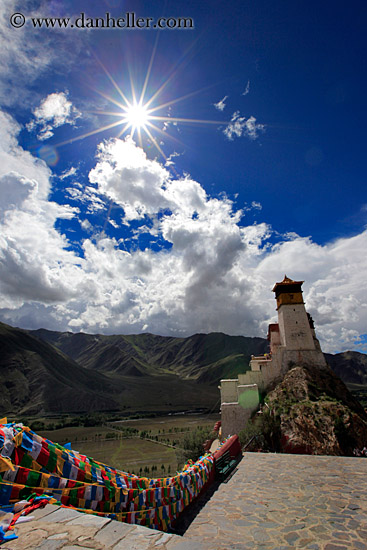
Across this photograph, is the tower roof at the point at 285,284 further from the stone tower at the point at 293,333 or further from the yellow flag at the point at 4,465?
the yellow flag at the point at 4,465

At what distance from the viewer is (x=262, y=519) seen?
5.29m

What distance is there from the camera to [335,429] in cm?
2416

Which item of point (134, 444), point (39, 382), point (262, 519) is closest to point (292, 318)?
point (262, 519)

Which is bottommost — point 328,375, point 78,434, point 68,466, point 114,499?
point 78,434

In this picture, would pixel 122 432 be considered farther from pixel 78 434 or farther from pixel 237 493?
pixel 237 493

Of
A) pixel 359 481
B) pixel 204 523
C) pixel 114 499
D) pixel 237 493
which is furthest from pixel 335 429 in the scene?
pixel 114 499

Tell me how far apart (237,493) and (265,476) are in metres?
1.58

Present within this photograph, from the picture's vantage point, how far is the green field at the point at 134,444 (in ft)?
119

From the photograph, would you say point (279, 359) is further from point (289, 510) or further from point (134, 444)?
point (134, 444)

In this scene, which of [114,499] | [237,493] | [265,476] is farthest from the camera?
[265,476]

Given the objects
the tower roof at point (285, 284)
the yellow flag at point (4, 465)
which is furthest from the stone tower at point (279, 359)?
the yellow flag at point (4, 465)

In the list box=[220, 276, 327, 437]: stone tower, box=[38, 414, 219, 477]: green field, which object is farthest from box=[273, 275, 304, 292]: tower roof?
box=[38, 414, 219, 477]: green field

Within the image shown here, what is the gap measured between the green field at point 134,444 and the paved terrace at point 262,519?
24034mm

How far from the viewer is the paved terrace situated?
2.70 metres
